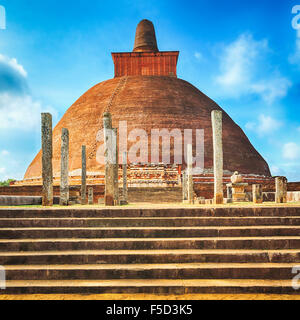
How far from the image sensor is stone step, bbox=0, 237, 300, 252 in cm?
370

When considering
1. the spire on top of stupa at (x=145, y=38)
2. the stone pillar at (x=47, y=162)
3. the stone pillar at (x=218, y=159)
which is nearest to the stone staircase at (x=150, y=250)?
the stone pillar at (x=218, y=159)

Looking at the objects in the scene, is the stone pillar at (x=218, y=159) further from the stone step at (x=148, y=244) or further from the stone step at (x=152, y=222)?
the stone step at (x=148, y=244)

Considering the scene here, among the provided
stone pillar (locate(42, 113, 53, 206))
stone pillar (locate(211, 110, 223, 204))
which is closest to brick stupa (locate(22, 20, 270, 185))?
stone pillar (locate(42, 113, 53, 206))

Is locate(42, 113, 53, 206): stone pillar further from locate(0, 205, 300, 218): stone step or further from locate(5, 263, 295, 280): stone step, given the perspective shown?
locate(5, 263, 295, 280): stone step

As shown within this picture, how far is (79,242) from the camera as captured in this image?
3699 millimetres

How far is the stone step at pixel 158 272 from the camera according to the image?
3217mm

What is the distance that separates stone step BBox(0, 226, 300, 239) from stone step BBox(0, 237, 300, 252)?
19 cm

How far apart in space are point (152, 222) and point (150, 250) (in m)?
0.56

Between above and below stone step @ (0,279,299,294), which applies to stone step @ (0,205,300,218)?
above

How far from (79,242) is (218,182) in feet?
12.2

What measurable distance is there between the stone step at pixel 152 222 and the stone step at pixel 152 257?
689 millimetres

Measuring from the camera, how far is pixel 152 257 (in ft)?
11.5
